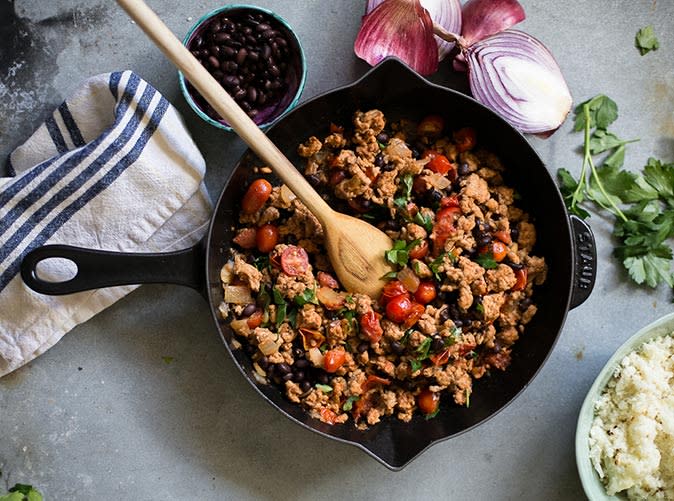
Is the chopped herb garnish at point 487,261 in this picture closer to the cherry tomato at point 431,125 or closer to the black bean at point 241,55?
the cherry tomato at point 431,125

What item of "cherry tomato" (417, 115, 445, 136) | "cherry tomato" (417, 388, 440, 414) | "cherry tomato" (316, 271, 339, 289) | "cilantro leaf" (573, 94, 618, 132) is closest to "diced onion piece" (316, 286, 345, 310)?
"cherry tomato" (316, 271, 339, 289)

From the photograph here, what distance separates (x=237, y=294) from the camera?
2951 millimetres

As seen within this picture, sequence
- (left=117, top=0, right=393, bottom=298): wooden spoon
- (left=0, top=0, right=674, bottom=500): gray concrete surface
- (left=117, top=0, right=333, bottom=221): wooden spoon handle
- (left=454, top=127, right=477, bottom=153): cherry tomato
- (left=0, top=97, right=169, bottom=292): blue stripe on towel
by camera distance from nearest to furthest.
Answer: (left=117, top=0, right=333, bottom=221): wooden spoon handle → (left=117, top=0, right=393, bottom=298): wooden spoon → (left=0, top=97, right=169, bottom=292): blue stripe on towel → (left=454, top=127, right=477, bottom=153): cherry tomato → (left=0, top=0, right=674, bottom=500): gray concrete surface

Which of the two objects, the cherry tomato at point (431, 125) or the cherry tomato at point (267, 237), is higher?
the cherry tomato at point (431, 125)

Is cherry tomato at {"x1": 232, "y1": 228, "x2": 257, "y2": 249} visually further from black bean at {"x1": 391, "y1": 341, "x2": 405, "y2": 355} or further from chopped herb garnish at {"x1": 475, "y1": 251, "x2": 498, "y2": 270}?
chopped herb garnish at {"x1": 475, "y1": 251, "x2": 498, "y2": 270}

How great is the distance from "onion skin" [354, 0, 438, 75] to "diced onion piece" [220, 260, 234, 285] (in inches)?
41.4

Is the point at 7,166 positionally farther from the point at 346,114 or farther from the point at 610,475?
the point at 610,475

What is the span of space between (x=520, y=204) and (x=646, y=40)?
38.8 inches

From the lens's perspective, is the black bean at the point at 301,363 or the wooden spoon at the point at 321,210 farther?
the black bean at the point at 301,363

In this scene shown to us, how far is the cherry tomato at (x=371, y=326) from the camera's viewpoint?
9.41ft

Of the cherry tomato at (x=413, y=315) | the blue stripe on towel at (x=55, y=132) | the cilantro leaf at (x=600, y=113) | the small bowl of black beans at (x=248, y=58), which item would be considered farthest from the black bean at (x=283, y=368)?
the cilantro leaf at (x=600, y=113)

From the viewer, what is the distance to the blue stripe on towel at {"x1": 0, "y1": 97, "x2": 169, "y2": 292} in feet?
9.66

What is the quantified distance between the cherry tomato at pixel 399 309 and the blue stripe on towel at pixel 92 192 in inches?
47.7

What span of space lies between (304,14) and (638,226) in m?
1.77
